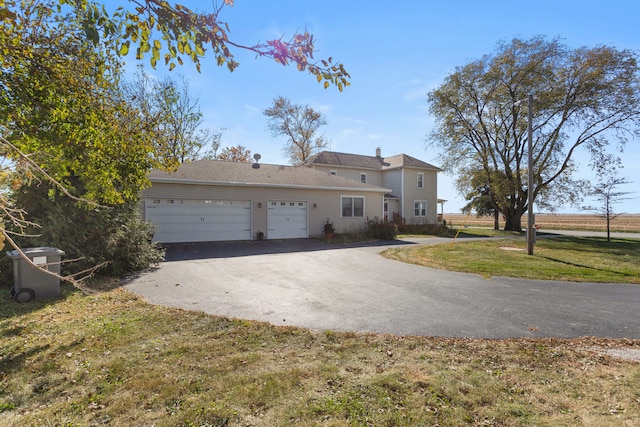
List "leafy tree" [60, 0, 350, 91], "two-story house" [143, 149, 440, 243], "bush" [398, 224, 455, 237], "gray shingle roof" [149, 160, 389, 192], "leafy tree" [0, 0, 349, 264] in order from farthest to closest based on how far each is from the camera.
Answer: "bush" [398, 224, 455, 237]
"gray shingle roof" [149, 160, 389, 192]
"two-story house" [143, 149, 440, 243]
"leafy tree" [0, 0, 349, 264]
"leafy tree" [60, 0, 350, 91]

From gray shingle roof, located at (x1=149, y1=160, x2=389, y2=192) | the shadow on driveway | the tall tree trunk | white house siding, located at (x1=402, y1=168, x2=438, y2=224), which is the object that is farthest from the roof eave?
the tall tree trunk

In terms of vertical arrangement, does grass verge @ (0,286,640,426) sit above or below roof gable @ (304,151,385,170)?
below

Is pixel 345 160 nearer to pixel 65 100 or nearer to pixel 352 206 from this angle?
pixel 352 206

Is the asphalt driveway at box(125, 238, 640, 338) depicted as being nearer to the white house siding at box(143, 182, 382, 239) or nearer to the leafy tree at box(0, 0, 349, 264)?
the leafy tree at box(0, 0, 349, 264)

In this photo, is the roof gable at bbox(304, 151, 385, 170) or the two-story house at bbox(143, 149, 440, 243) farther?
the roof gable at bbox(304, 151, 385, 170)

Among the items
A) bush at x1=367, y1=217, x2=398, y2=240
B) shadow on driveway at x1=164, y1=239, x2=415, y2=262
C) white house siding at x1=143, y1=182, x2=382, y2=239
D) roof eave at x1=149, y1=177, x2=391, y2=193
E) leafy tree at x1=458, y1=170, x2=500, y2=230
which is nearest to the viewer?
shadow on driveway at x1=164, y1=239, x2=415, y2=262

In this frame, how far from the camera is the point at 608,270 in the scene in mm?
9398

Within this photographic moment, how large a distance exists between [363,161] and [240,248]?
1787 centimetres

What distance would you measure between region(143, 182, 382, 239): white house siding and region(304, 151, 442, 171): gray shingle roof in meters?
7.76

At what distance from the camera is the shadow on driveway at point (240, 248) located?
12.1m

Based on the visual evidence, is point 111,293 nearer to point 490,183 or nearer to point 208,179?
point 208,179

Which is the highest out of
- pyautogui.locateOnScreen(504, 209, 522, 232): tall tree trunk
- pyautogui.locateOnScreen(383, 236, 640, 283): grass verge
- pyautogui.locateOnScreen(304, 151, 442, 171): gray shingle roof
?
pyautogui.locateOnScreen(304, 151, 442, 171): gray shingle roof

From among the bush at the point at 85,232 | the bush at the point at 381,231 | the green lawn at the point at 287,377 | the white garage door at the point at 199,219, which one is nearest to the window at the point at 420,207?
the bush at the point at 381,231

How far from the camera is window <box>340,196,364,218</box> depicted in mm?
19078
